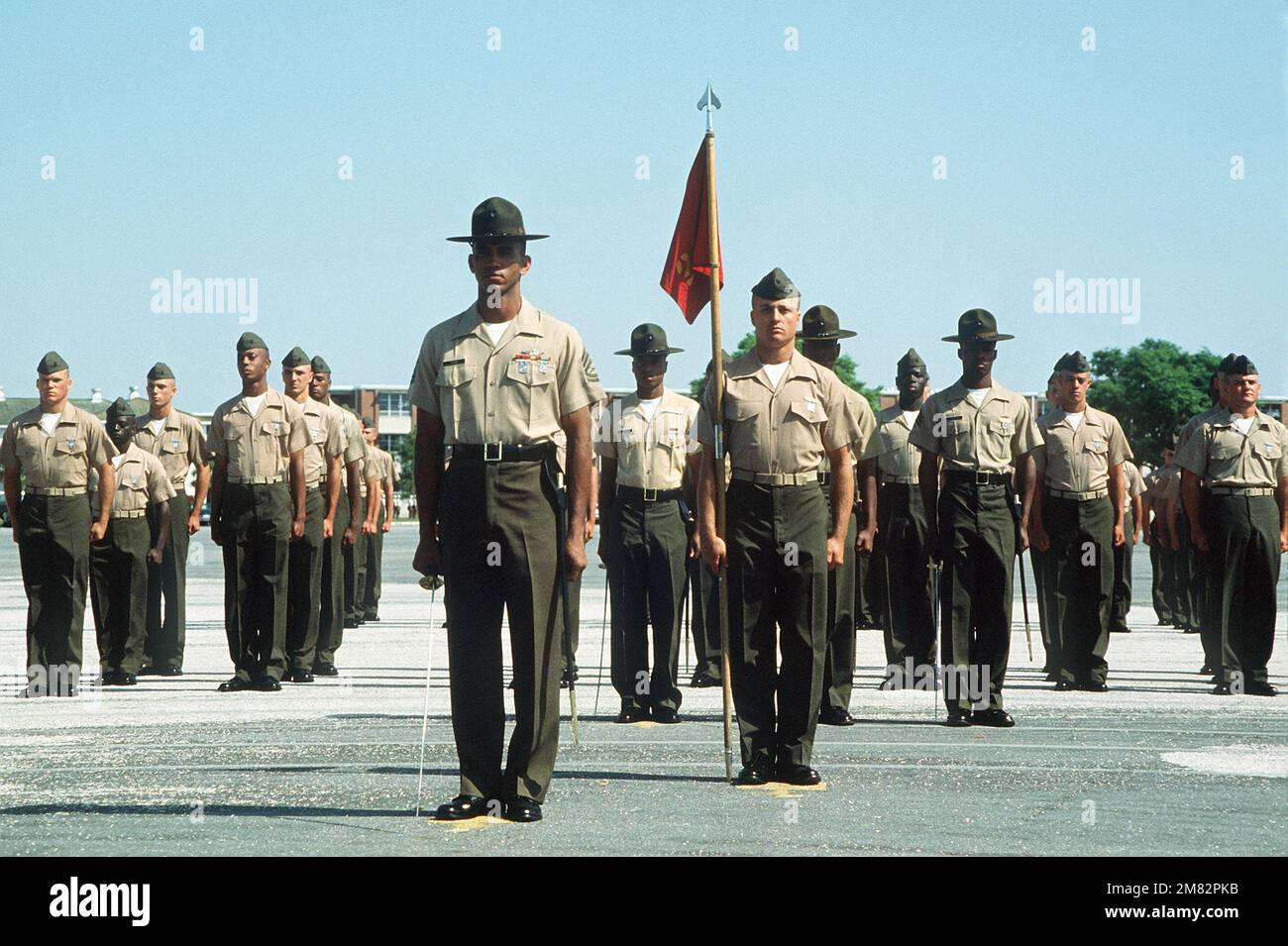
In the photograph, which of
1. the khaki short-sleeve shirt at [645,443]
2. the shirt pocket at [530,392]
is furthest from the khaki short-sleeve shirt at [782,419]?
the khaki short-sleeve shirt at [645,443]

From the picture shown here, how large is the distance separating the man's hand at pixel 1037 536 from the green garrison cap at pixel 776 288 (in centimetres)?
471

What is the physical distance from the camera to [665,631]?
1158cm

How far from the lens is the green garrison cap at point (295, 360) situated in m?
15.2

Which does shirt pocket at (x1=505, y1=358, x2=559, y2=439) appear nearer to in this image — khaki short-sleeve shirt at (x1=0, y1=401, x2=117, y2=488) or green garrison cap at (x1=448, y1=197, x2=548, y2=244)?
green garrison cap at (x1=448, y1=197, x2=548, y2=244)

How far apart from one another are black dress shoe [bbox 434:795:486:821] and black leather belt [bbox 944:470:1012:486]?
195 inches

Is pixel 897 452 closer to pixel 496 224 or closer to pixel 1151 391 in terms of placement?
pixel 496 224

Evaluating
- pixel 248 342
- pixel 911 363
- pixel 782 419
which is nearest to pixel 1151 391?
pixel 911 363

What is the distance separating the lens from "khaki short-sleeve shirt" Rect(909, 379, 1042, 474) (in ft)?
37.8

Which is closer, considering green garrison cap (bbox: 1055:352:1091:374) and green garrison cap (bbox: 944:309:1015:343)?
green garrison cap (bbox: 944:309:1015:343)

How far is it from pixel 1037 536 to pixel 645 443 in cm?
319

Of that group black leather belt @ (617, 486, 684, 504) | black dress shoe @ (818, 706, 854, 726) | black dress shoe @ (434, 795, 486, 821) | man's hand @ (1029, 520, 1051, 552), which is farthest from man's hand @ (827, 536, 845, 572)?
man's hand @ (1029, 520, 1051, 552)

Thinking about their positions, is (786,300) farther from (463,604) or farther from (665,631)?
(665,631)

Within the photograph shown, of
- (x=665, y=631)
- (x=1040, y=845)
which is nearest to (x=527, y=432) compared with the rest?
(x=1040, y=845)
